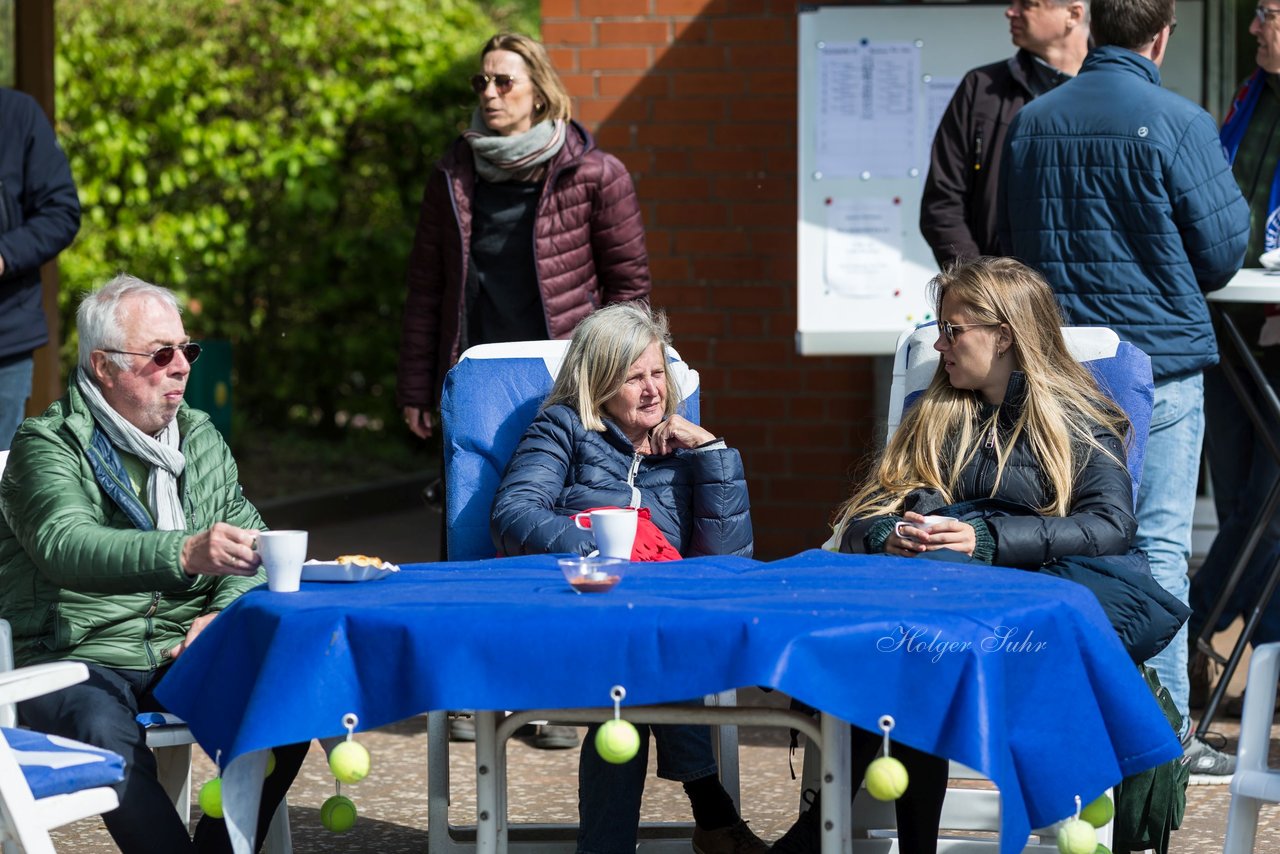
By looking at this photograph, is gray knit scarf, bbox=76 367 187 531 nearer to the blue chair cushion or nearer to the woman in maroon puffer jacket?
the blue chair cushion

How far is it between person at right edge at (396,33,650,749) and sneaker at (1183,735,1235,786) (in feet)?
6.76

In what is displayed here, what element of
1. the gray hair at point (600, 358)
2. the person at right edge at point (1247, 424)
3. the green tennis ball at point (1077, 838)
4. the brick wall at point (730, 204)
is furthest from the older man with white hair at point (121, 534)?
the brick wall at point (730, 204)

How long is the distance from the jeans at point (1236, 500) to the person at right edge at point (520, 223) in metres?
1.74

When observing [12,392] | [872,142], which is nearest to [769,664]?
[12,392]

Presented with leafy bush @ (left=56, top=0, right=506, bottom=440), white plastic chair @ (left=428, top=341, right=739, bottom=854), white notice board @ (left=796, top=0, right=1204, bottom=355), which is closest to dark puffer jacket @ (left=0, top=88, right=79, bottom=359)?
white plastic chair @ (left=428, top=341, right=739, bottom=854)

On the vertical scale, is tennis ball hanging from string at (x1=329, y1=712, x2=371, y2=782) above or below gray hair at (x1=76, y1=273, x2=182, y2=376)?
below

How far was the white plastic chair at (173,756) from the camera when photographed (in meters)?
3.57

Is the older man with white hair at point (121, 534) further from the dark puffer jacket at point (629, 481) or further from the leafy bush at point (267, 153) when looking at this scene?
the leafy bush at point (267, 153)

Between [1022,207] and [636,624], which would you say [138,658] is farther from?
[1022,207]

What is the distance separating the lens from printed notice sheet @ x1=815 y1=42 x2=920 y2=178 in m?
6.58

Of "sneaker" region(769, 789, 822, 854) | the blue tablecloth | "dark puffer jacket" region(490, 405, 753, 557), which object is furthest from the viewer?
"dark puffer jacket" region(490, 405, 753, 557)

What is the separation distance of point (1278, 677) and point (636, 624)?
140cm

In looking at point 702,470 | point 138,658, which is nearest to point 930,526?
point 702,470

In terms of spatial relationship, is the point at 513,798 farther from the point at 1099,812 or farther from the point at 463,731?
the point at 1099,812
